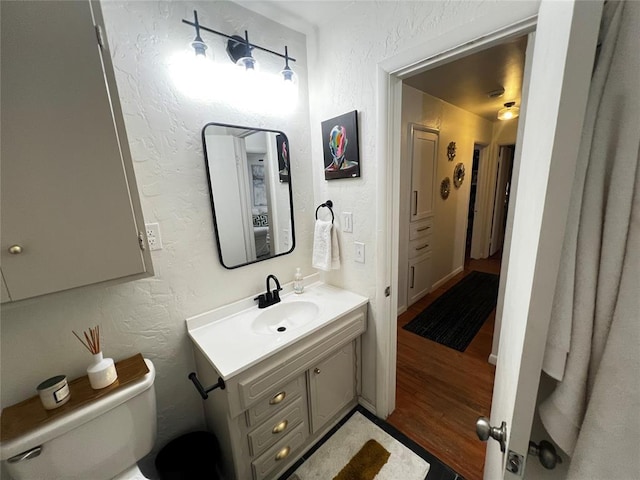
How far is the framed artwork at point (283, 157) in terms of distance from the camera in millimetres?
1514

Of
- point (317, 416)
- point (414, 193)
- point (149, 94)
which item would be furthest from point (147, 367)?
point (414, 193)

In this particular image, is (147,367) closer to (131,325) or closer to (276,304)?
(131,325)

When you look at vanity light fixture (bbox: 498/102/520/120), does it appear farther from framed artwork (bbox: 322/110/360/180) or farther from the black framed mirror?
Answer: the black framed mirror

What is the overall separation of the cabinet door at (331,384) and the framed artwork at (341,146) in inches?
41.1

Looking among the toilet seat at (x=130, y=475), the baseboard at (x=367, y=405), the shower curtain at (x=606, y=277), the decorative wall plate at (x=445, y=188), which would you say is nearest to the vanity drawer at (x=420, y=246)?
the decorative wall plate at (x=445, y=188)

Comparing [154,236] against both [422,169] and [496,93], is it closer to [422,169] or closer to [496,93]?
[422,169]

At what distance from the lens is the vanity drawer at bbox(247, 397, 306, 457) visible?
3.81 feet

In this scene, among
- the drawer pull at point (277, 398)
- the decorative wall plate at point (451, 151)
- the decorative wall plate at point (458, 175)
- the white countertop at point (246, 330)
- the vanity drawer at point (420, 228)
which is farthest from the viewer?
the decorative wall plate at point (458, 175)

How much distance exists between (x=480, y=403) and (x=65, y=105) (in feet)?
8.42

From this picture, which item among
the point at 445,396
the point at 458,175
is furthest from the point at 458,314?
the point at 458,175

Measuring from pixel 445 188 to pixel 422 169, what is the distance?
659 mm

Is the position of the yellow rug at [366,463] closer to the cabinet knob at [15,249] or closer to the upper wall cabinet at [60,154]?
the upper wall cabinet at [60,154]

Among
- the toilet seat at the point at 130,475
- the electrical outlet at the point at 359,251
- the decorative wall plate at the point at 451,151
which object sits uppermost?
the decorative wall plate at the point at 451,151

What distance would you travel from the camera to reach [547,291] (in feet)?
1.41
